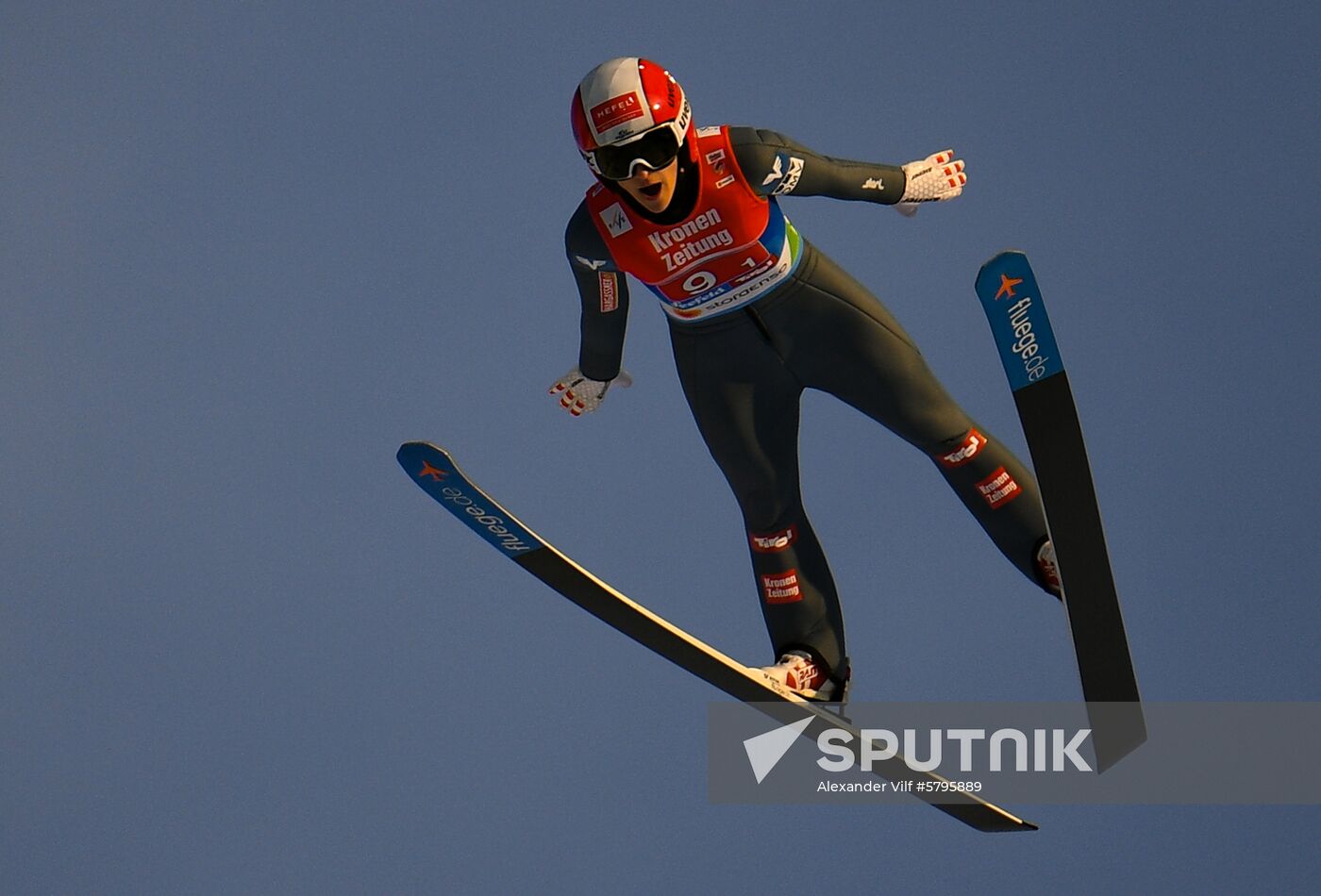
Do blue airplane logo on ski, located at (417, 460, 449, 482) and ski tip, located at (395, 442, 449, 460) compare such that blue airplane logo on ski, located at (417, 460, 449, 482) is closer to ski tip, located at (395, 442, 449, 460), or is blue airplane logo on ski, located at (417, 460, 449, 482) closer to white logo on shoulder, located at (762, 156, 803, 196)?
ski tip, located at (395, 442, 449, 460)

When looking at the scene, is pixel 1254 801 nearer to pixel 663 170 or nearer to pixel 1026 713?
pixel 1026 713

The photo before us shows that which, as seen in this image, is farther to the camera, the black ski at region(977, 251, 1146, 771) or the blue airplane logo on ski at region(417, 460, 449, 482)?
the blue airplane logo on ski at region(417, 460, 449, 482)

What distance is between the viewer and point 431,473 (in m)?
5.86

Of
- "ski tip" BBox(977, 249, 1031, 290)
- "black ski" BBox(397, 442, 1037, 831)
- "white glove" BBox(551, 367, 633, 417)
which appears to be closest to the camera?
"ski tip" BBox(977, 249, 1031, 290)

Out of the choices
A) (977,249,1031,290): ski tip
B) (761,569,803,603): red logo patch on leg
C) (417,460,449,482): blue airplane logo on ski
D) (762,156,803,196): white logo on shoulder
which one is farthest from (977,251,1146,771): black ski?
(417,460,449,482): blue airplane logo on ski

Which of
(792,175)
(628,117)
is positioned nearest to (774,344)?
(792,175)

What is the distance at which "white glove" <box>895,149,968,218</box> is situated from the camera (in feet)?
18.9

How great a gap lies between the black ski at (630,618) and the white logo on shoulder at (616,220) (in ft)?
2.52

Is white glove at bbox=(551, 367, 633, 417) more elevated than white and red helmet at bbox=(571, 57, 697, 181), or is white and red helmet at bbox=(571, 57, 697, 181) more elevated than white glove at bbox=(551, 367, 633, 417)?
white and red helmet at bbox=(571, 57, 697, 181)

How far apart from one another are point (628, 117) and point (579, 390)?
1.13m

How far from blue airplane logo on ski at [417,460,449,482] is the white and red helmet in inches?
39.1

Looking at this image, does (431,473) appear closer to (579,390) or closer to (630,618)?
(579,390)

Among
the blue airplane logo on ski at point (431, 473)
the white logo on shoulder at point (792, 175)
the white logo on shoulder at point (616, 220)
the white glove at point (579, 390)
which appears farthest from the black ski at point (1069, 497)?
the blue airplane logo on ski at point (431, 473)

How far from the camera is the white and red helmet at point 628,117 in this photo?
17.5 feet
